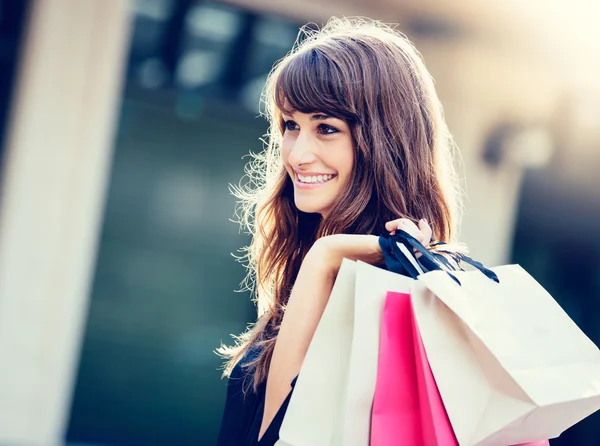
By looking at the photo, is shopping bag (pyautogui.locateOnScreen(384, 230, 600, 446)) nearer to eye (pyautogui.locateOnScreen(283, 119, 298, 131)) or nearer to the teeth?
the teeth

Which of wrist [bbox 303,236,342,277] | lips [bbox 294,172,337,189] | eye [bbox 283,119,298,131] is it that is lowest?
wrist [bbox 303,236,342,277]

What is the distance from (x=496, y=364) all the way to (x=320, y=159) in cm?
67

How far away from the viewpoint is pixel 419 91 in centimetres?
170

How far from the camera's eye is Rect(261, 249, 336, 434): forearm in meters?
1.35

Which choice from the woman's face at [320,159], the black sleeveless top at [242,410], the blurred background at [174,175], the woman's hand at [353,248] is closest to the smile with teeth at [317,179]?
the woman's face at [320,159]

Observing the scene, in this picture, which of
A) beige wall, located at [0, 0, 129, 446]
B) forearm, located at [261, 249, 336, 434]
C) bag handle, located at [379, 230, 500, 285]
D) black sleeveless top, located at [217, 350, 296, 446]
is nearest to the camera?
bag handle, located at [379, 230, 500, 285]

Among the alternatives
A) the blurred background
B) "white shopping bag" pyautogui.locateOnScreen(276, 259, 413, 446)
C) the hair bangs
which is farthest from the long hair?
the blurred background

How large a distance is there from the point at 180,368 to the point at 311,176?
4.36 meters

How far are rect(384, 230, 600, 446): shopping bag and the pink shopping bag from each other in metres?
0.04

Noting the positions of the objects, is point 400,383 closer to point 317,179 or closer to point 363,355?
point 363,355

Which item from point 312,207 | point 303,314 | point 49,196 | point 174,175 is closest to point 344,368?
point 303,314

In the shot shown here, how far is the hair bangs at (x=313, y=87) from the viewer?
1600 mm

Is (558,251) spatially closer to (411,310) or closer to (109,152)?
(109,152)

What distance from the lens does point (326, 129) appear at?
1.65 meters
